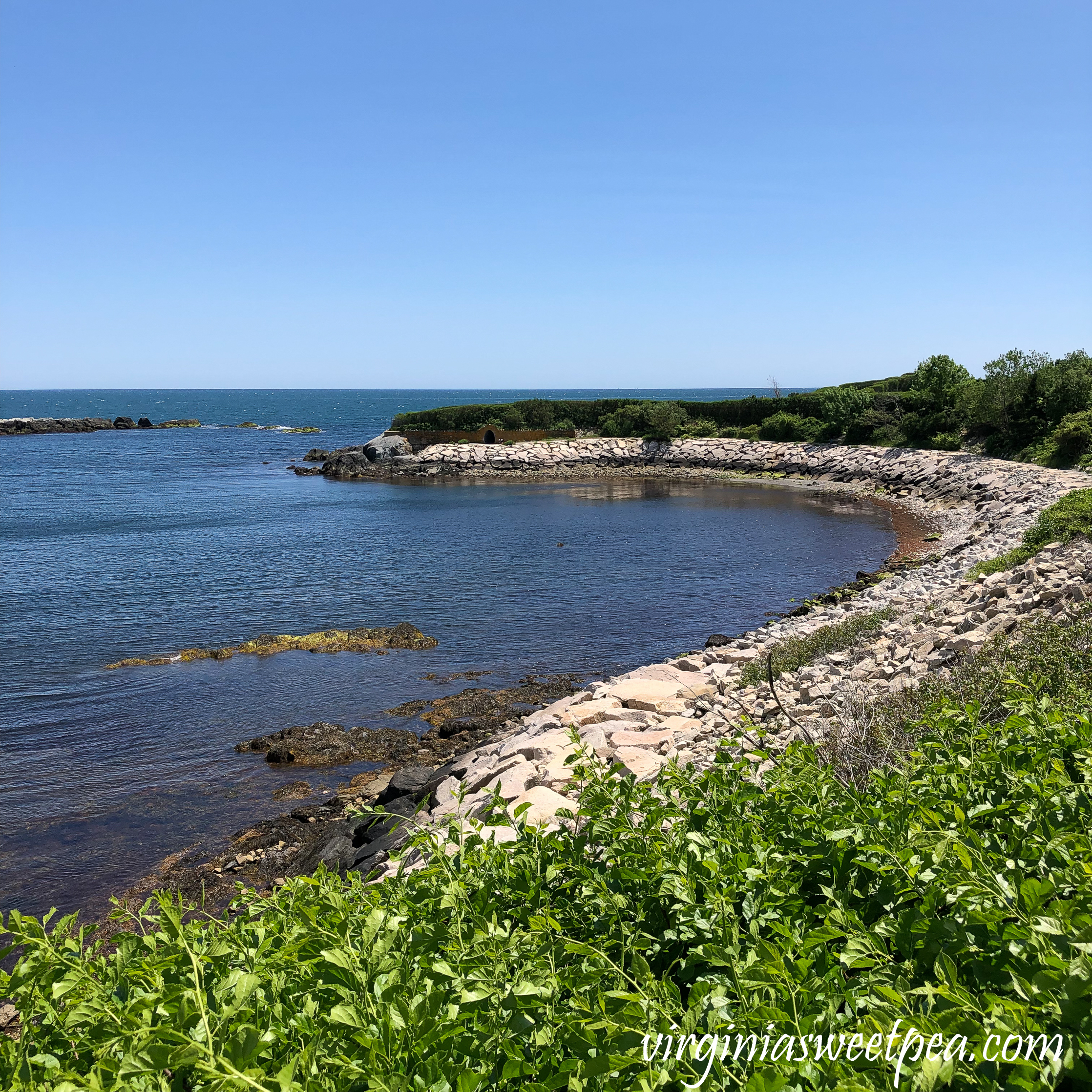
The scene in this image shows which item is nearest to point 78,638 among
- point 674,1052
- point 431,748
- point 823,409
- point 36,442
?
point 431,748

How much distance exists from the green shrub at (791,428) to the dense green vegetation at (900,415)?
67mm

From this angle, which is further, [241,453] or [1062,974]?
[241,453]

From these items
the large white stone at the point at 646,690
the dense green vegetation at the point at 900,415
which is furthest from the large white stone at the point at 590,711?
the dense green vegetation at the point at 900,415

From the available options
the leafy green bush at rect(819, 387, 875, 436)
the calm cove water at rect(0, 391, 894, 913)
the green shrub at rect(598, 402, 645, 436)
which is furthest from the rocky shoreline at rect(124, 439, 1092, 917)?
the green shrub at rect(598, 402, 645, 436)

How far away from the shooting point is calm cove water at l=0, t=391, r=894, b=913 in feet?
35.1

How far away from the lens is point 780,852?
9.59 ft

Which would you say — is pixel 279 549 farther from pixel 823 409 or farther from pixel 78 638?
pixel 823 409

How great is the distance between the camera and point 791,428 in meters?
49.4

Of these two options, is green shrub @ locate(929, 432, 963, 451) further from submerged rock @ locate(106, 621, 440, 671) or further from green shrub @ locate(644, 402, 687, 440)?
submerged rock @ locate(106, 621, 440, 671)

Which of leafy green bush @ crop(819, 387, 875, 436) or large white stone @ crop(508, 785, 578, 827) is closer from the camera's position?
large white stone @ crop(508, 785, 578, 827)

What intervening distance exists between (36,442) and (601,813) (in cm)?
9380
